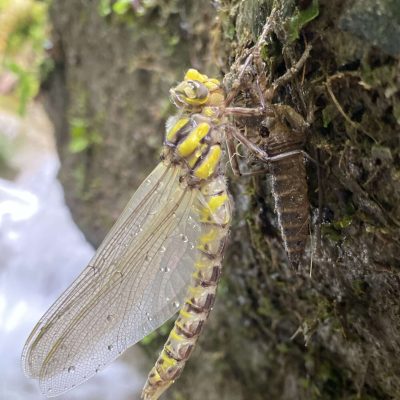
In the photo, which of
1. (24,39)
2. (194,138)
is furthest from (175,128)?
(24,39)

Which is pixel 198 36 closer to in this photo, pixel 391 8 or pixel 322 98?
pixel 322 98

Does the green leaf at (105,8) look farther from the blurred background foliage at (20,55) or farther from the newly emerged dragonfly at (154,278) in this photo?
the newly emerged dragonfly at (154,278)

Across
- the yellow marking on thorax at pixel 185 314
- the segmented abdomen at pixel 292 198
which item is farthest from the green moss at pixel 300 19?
the yellow marking on thorax at pixel 185 314

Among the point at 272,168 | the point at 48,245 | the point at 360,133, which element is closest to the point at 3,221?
the point at 48,245

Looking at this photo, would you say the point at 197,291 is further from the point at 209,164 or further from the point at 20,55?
the point at 20,55

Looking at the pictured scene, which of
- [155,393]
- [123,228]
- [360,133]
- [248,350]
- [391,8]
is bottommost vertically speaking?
[248,350]

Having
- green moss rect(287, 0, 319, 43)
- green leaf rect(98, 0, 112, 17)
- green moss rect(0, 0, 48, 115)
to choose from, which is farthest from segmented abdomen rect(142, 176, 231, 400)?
green moss rect(0, 0, 48, 115)

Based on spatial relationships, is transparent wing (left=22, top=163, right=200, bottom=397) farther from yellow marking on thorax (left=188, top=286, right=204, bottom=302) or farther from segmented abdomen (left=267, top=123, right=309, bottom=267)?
segmented abdomen (left=267, top=123, right=309, bottom=267)
